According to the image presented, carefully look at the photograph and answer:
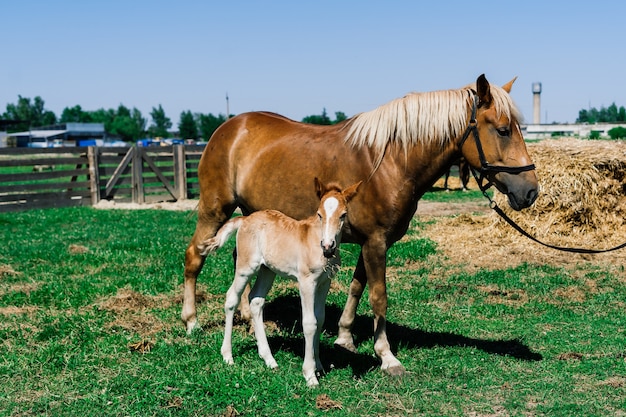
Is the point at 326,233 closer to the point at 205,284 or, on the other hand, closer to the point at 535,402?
the point at 535,402

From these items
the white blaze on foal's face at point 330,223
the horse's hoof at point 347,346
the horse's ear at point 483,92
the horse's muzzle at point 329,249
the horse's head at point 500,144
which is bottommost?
the horse's hoof at point 347,346

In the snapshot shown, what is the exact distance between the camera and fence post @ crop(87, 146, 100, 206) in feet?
60.8

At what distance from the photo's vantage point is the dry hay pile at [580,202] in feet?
36.0

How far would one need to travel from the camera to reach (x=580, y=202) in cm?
1104

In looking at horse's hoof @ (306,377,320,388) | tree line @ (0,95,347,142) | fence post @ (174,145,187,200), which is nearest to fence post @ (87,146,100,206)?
fence post @ (174,145,187,200)

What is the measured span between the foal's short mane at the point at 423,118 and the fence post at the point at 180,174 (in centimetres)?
1551

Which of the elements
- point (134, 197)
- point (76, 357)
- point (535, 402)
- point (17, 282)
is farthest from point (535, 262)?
point (134, 197)

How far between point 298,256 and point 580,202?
7.90 meters

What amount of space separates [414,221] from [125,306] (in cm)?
802

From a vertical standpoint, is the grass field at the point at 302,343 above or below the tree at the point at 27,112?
below

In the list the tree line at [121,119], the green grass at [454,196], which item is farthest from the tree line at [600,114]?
the green grass at [454,196]

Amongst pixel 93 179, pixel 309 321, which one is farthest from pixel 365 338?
pixel 93 179

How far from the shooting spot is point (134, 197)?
19344 millimetres

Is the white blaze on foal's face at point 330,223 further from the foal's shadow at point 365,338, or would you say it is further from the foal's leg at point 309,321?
the foal's shadow at point 365,338
